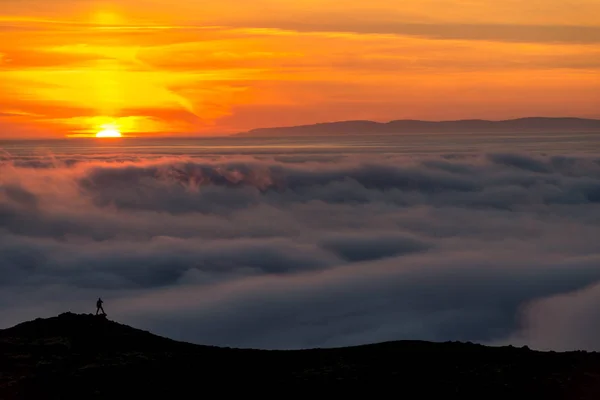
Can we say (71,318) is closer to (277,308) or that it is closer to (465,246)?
(277,308)

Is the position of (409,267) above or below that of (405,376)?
above

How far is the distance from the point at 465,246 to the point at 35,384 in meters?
161

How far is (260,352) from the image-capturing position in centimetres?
3180

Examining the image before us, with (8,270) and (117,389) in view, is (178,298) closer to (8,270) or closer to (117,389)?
(8,270)

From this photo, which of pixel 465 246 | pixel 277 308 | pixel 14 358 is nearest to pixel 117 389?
pixel 14 358

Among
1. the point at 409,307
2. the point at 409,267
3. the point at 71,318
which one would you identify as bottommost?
the point at 71,318

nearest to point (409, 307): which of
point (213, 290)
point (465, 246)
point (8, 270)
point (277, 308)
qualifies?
point (277, 308)

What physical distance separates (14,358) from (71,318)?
229 inches

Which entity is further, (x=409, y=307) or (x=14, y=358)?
(x=409, y=307)

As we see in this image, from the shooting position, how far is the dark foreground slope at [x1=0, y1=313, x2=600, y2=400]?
87.2ft

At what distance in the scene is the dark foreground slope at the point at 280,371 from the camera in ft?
87.2

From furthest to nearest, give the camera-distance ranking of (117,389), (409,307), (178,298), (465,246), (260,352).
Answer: (465,246)
(178,298)
(409,307)
(260,352)
(117,389)

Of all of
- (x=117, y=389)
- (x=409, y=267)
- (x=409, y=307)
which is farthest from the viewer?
(x=409, y=267)

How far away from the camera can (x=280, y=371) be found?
28.9m
